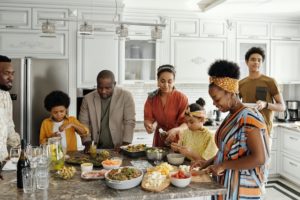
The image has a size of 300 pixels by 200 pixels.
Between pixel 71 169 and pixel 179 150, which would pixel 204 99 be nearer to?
pixel 179 150

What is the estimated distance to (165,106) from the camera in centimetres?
301

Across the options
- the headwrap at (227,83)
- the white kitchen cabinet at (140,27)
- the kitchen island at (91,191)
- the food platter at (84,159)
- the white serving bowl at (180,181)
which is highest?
the white kitchen cabinet at (140,27)

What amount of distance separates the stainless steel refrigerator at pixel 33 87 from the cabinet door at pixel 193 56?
1572 millimetres

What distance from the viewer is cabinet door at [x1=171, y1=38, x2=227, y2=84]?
481 cm

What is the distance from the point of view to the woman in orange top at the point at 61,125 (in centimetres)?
271

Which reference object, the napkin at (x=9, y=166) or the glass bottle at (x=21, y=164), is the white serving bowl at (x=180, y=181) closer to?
the glass bottle at (x=21, y=164)

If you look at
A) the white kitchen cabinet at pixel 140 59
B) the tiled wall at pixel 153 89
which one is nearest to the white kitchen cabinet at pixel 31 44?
the white kitchen cabinet at pixel 140 59

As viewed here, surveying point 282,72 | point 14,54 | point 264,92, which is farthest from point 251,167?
point 282,72

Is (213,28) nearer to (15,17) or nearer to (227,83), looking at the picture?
(15,17)

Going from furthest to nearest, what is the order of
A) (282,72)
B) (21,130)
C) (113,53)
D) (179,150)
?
(282,72)
(113,53)
(21,130)
(179,150)

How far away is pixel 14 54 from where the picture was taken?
13.5ft

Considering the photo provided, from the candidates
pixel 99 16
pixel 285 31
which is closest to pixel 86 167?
pixel 99 16

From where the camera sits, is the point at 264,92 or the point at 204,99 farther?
the point at 204,99

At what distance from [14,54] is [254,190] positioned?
11.1ft
